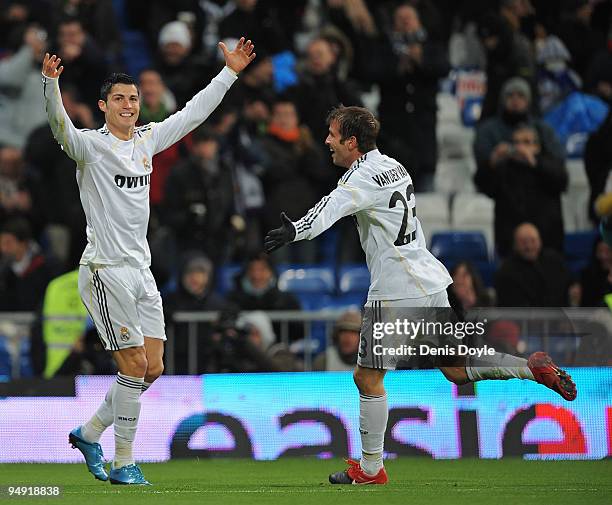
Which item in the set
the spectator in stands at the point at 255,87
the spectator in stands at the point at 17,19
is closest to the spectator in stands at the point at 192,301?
the spectator in stands at the point at 255,87

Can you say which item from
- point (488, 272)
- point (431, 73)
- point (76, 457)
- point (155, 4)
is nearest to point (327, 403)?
point (76, 457)

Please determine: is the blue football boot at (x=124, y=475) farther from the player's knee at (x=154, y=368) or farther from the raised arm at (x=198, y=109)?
the raised arm at (x=198, y=109)

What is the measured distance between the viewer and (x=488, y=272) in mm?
16203

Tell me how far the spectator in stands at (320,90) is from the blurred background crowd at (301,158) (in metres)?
0.03

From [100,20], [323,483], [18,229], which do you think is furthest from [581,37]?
[323,483]

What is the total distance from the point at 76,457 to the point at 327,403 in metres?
2.21

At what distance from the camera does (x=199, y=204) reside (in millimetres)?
15562

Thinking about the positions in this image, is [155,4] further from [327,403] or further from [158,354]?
[158,354]

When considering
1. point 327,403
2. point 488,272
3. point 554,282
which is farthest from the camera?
point 488,272

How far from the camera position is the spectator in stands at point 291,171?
16.2m

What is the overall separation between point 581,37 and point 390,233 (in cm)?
1043

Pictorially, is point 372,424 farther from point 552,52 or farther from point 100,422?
point 552,52

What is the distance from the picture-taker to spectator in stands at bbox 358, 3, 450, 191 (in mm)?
17094

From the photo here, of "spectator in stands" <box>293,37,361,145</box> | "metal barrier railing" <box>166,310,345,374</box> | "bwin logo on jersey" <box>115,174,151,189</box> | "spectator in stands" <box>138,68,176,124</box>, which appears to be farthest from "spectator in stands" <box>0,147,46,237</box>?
"bwin logo on jersey" <box>115,174,151,189</box>
